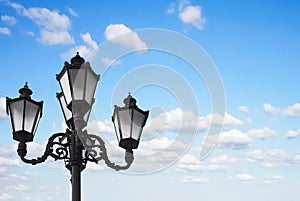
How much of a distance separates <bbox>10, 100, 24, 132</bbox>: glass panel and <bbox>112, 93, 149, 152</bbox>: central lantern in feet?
3.53

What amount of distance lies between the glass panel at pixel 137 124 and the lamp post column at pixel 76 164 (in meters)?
0.63

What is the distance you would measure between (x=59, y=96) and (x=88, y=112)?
26.7 inches

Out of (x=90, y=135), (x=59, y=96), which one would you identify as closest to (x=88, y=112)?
(x=90, y=135)

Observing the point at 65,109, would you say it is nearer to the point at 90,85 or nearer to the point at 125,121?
the point at 90,85

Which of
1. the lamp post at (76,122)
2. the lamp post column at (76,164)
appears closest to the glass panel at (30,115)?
the lamp post at (76,122)

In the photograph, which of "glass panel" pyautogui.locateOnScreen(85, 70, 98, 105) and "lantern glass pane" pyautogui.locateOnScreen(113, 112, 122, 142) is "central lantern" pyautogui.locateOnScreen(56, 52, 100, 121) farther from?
"lantern glass pane" pyautogui.locateOnScreen(113, 112, 122, 142)

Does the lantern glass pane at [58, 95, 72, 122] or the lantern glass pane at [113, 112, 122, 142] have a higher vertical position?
the lantern glass pane at [58, 95, 72, 122]

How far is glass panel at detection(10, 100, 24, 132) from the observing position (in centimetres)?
549

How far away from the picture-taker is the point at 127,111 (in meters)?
5.66

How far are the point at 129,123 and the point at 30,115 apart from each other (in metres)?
1.14

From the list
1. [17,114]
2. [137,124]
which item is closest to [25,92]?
[17,114]

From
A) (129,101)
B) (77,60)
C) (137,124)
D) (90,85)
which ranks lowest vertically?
(137,124)

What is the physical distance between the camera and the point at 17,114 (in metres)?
5.52

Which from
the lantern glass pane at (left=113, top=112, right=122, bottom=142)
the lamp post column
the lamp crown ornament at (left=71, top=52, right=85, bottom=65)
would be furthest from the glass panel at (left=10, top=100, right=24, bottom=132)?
the lantern glass pane at (left=113, top=112, right=122, bottom=142)
